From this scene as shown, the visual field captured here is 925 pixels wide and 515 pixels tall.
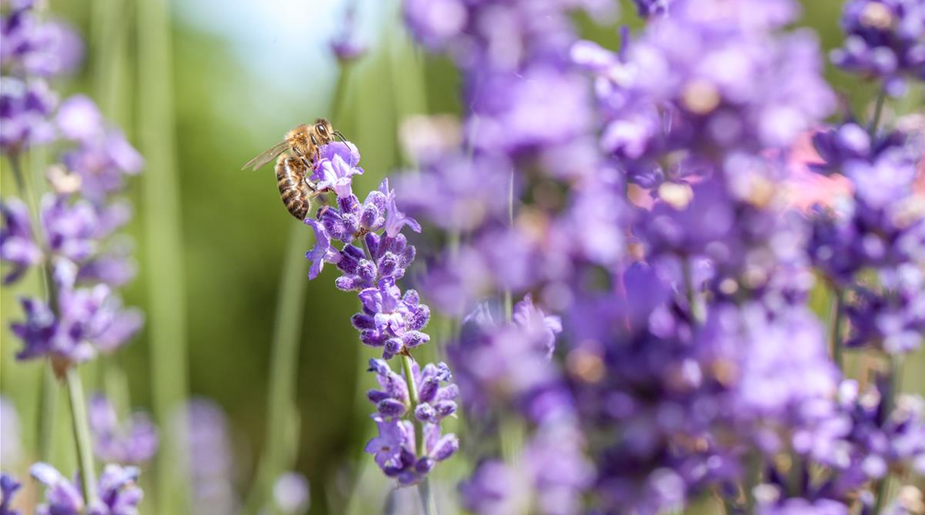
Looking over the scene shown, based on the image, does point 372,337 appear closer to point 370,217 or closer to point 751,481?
point 370,217

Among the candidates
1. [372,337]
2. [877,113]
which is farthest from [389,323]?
[877,113]

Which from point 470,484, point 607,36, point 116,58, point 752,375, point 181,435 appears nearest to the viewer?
point 752,375

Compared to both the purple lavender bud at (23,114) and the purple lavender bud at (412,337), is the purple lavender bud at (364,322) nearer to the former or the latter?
the purple lavender bud at (412,337)

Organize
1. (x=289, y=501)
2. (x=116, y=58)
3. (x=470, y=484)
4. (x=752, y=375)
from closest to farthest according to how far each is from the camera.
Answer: (x=752, y=375) → (x=470, y=484) → (x=116, y=58) → (x=289, y=501)

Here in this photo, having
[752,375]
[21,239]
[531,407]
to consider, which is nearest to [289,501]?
[21,239]

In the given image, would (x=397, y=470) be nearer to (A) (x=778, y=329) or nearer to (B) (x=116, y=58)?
(A) (x=778, y=329)

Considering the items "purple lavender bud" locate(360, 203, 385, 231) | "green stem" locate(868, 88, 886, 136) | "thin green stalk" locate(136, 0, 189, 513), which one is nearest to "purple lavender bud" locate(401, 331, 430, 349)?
"purple lavender bud" locate(360, 203, 385, 231)
